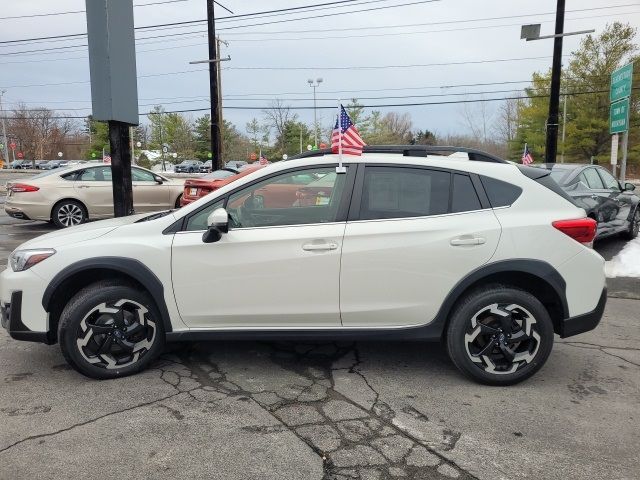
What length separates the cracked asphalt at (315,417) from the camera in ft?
9.14

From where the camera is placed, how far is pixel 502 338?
3.73m

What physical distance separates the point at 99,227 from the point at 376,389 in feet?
8.11

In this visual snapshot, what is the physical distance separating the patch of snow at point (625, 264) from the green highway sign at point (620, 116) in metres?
3.27

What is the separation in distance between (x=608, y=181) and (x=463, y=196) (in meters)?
7.11

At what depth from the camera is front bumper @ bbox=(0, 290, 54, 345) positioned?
3.71 m

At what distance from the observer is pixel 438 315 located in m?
3.74

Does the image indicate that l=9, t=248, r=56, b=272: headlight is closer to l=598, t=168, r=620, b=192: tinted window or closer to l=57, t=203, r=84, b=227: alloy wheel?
l=57, t=203, r=84, b=227: alloy wheel

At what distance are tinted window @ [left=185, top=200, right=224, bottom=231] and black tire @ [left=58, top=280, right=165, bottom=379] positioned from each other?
62cm

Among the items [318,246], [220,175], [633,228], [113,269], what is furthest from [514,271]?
[220,175]

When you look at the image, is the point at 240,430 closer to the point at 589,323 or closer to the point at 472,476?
the point at 472,476

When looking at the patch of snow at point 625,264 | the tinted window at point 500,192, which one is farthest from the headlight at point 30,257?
the patch of snow at point 625,264

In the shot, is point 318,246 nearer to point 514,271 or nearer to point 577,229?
point 514,271

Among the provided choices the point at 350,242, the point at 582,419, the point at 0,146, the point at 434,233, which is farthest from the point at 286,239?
the point at 0,146

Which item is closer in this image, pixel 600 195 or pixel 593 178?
pixel 600 195
